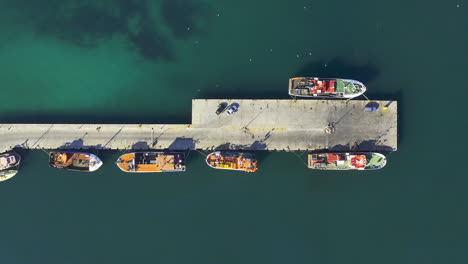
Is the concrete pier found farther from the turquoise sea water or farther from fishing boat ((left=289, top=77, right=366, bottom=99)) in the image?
the turquoise sea water

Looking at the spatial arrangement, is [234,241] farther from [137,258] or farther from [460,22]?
[460,22]

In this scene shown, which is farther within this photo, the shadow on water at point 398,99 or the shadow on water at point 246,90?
the shadow on water at point 246,90

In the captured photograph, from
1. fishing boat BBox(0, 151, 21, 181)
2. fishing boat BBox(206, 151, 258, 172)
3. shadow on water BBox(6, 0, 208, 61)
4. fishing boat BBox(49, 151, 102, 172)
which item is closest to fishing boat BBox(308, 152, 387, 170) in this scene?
fishing boat BBox(206, 151, 258, 172)

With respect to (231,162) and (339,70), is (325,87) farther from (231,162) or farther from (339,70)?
(231,162)

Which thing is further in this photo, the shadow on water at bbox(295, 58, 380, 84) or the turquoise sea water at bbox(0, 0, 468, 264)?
the shadow on water at bbox(295, 58, 380, 84)

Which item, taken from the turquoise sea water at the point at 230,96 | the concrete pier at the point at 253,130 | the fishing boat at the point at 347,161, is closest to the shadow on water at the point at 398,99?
the turquoise sea water at the point at 230,96

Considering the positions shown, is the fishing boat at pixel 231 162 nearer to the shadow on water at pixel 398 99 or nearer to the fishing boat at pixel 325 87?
the fishing boat at pixel 325 87

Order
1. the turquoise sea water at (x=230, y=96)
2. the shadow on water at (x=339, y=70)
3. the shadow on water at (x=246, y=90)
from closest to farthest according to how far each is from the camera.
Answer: the turquoise sea water at (x=230, y=96), the shadow on water at (x=246, y=90), the shadow on water at (x=339, y=70)
